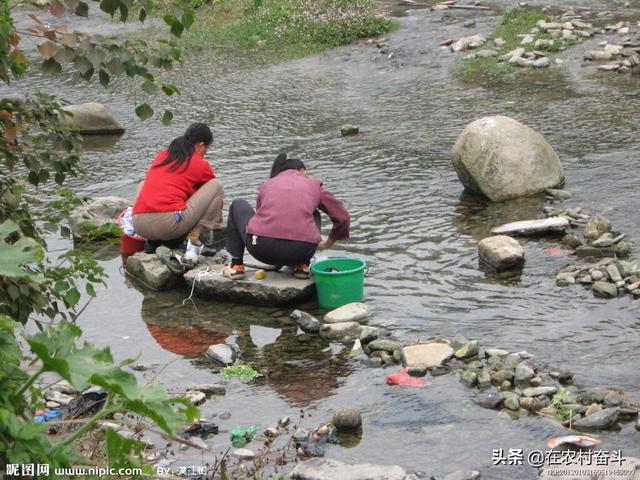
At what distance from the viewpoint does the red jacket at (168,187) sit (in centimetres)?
898

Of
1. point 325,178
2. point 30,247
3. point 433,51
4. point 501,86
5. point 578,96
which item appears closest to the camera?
point 30,247

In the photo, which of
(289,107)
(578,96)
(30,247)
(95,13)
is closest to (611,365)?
(30,247)

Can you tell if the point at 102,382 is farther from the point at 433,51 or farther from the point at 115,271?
the point at 433,51

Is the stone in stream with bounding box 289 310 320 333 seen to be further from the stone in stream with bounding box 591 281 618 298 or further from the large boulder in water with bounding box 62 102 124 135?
the large boulder in water with bounding box 62 102 124 135

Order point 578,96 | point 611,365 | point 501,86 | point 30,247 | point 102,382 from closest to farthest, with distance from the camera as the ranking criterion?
point 102,382
point 30,247
point 611,365
point 578,96
point 501,86

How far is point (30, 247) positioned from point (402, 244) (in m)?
6.22

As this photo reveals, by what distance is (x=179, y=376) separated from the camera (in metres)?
7.04

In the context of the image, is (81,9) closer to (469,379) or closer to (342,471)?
(342,471)

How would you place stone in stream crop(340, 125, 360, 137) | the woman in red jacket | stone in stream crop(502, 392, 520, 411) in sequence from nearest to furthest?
stone in stream crop(502, 392, 520, 411) < the woman in red jacket < stone in stream crop(340, 125, 360, 137)

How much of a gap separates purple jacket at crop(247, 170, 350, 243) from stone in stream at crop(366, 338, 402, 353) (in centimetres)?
128

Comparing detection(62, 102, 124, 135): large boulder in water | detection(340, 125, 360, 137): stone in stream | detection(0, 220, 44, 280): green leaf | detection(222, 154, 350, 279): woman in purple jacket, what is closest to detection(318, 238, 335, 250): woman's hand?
detection(222, 154, 350, 279): woman in purple jacket

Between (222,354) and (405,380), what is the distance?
143 centimetres

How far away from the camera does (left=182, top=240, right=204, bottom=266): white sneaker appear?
891 cm

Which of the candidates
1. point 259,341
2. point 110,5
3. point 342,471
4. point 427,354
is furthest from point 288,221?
point 110,5
